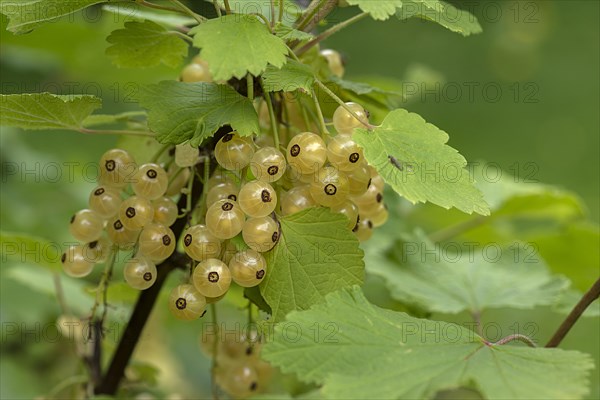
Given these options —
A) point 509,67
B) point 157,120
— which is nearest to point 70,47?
point 157,120

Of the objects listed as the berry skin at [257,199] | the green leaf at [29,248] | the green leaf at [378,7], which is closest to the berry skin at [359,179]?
the berry skin at [257,199]

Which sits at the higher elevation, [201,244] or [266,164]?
[266,164]

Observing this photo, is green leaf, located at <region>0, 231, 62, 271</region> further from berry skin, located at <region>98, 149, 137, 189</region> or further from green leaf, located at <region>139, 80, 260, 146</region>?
green leaf, located at <region>139, 80, 260, 146</region>

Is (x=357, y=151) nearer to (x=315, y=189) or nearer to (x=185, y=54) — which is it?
(x=315, y=189)

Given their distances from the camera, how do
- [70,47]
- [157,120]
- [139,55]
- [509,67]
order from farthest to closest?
1. [509,67]
2. [70,47]
3. [139,55]
4. [157,120]

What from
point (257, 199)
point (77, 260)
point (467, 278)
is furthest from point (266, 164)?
point (467, 278)

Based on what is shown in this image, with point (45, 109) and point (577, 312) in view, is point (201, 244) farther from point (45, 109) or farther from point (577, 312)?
point (577, 312)
